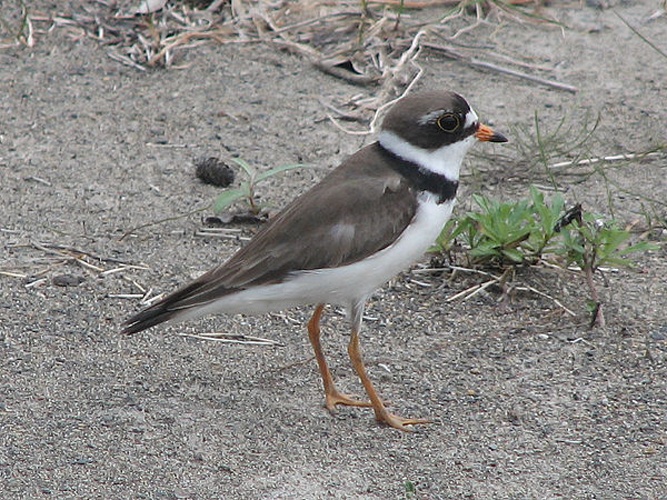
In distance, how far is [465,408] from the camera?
16.1 feet

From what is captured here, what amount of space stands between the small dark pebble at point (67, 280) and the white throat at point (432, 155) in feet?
5.82

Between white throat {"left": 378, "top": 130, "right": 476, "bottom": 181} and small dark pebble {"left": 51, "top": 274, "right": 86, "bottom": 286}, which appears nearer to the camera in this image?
white throat {"left": 378, "top": 130, "right": 476, "bottom": 181}

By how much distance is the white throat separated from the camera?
15.9ft

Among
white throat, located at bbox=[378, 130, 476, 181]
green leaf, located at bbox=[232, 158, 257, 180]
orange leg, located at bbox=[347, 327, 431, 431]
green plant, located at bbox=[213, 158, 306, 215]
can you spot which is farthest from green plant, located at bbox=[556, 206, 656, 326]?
green leaf, located at bbox=[232, 158, 257, 180]

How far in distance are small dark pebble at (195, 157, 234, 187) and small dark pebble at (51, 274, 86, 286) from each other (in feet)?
3.61

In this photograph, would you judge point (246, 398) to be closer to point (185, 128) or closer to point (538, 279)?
point (538, 279)

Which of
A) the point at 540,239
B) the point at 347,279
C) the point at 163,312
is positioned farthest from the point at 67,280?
the point at 540,239

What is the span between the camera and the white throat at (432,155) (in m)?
4.85

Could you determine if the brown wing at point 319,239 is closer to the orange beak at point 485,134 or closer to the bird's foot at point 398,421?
the orange beak at point 485,134

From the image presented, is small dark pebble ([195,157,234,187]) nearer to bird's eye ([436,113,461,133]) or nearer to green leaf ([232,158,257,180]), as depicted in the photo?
green leaf ([232,158,257,180])

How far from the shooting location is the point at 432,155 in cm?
486

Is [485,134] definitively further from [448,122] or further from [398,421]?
[398,421]

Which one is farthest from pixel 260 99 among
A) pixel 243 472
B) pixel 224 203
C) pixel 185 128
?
pixel 243 472

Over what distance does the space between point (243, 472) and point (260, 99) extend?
11.3 ft
